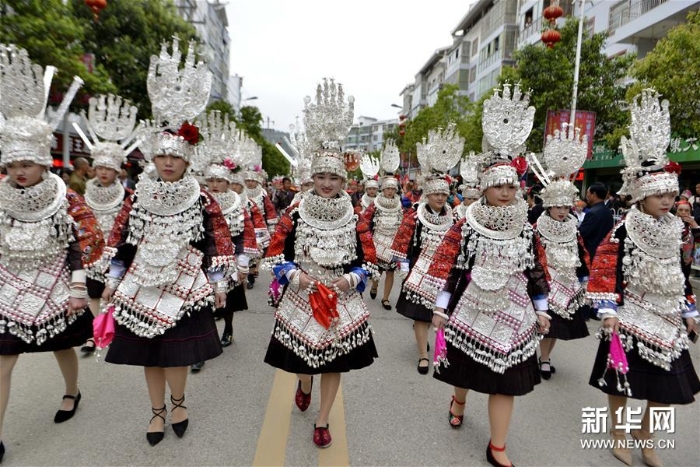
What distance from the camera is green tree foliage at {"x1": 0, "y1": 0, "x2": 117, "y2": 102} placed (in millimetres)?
7625

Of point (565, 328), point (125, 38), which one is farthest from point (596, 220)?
point (125, 38)

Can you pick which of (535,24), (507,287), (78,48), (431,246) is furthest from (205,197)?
(535,24)

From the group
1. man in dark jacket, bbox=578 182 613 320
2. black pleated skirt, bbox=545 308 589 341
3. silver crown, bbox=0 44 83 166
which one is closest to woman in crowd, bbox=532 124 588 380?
black pleated skirt, bbox=545 308 589 341

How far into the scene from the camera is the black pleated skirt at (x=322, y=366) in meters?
3.29

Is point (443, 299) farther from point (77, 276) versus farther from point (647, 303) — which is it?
point (77, 276)

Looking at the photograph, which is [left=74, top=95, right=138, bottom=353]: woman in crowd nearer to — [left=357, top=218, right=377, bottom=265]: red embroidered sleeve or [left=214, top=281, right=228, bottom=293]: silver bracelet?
[left=214, top=281, right=228, bottom=293]: silver bracelet

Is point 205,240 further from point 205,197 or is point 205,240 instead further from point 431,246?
point 431,246

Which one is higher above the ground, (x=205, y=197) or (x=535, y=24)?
(x=535, y=24)

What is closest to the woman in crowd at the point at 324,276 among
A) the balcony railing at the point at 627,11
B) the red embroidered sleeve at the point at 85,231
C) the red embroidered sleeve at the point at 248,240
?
the red embroidered sleeve at the point at 85,231

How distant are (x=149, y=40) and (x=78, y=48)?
555 centimetres

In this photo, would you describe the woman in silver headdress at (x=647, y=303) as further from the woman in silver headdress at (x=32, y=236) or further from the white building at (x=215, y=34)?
the white building at (x=215, y=34)

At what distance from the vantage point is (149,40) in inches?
553

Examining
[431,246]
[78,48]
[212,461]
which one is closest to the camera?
[212,461]

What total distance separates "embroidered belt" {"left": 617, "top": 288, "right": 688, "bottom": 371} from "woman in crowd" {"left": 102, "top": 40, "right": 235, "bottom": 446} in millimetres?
→ 2990
